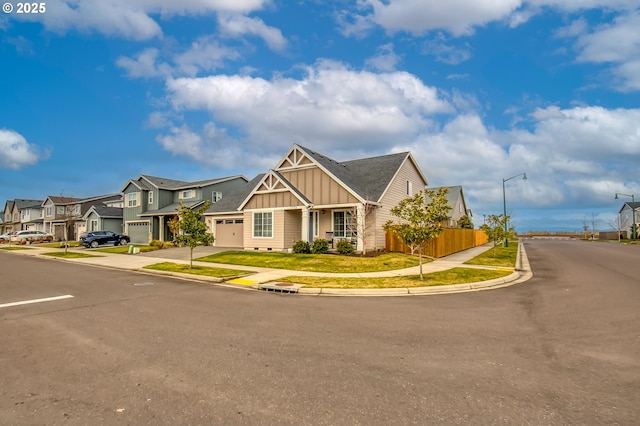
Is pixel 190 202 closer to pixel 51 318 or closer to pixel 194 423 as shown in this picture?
pixel 51 318

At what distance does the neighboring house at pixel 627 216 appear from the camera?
230 feet

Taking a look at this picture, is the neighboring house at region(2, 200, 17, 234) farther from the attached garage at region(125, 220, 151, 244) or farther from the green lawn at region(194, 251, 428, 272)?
the green lawn at region(194, 251, 428, 272)

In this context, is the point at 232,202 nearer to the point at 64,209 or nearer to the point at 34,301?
the point at 34,301

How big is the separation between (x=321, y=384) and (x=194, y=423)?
154 centimetres

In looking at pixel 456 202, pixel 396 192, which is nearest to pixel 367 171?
pixel 396 192

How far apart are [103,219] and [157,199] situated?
1193 centimetres

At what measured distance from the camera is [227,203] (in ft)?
106

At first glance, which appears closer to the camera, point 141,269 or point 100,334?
point 100,334

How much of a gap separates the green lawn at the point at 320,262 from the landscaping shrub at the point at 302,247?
50.2 inches

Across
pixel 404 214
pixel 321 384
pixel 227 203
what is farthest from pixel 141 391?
pixel 227 203

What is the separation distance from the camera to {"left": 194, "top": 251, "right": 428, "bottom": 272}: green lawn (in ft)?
55.4

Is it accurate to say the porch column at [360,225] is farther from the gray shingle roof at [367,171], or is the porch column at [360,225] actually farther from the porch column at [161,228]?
the porch column at [161,228]

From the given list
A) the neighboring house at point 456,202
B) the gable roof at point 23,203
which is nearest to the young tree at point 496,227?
the neighboring house at point 456,202

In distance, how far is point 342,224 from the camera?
Answer: 2389cm
